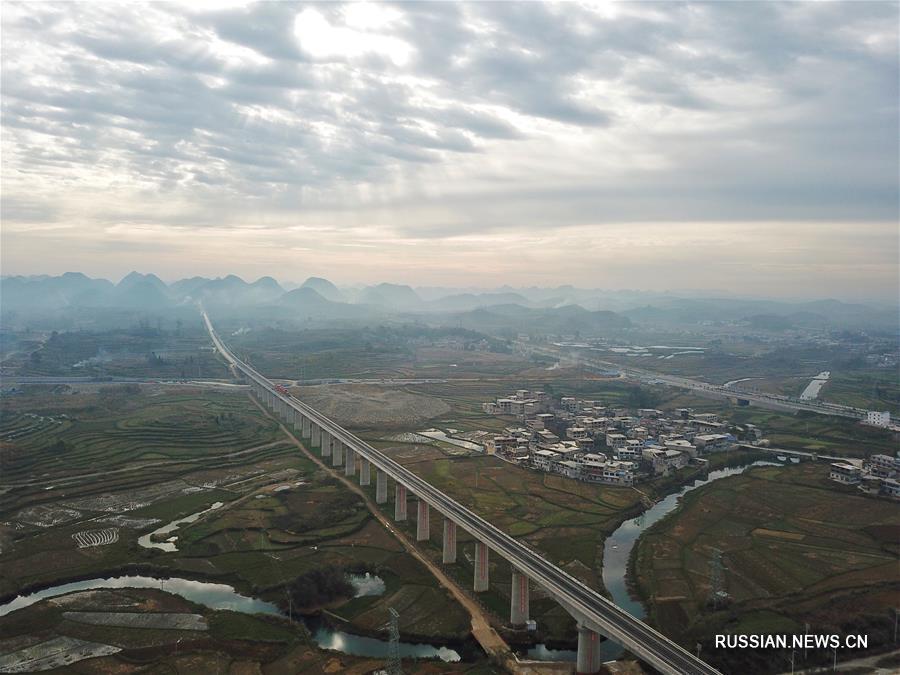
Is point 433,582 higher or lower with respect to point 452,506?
lower

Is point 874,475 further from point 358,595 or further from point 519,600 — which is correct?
point 358,595

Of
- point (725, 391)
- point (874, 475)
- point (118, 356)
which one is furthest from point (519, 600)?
point (118, 356)

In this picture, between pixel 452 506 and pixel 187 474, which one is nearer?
pixel 452 506

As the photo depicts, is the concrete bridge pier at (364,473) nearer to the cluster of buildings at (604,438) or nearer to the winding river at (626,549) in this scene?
the cluster of buildings at (604,438)

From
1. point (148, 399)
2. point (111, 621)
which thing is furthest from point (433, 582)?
point (148, 399)

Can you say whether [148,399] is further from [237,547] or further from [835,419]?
[835,419]
